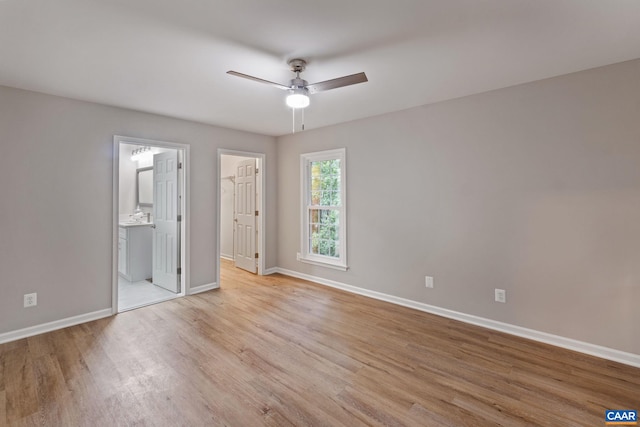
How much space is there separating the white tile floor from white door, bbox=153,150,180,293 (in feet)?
0.40

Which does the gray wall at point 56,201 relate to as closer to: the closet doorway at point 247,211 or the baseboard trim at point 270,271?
the closet doorway at point 247,211

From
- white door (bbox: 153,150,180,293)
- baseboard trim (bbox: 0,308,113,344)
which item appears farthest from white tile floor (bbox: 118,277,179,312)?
baseboard trim (bbox: 0,308,113,344)

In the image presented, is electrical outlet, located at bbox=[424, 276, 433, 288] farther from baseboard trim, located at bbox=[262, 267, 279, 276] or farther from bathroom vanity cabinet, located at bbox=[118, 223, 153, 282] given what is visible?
bathroom vanity cabinet, located at bbox=[118, 223, 153, 282]

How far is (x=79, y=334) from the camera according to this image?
10.00ft

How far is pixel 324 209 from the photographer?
15.8ft

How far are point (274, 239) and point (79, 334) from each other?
306 cm

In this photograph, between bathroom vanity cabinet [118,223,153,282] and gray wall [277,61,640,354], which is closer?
gray wall [277,61,640,354]

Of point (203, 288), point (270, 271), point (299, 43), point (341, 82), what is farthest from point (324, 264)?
point (299, 43)

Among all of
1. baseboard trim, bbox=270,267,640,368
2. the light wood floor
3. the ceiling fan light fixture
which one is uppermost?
the ceiling fan light fixture

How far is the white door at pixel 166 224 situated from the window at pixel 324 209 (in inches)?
78.1

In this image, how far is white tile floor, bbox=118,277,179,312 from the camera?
3869mm

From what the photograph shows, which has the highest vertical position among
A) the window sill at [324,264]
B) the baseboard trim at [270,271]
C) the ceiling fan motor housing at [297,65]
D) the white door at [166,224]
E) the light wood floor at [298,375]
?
the ceiling fan motor housing at [297,65]

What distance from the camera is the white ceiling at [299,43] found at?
180cm
